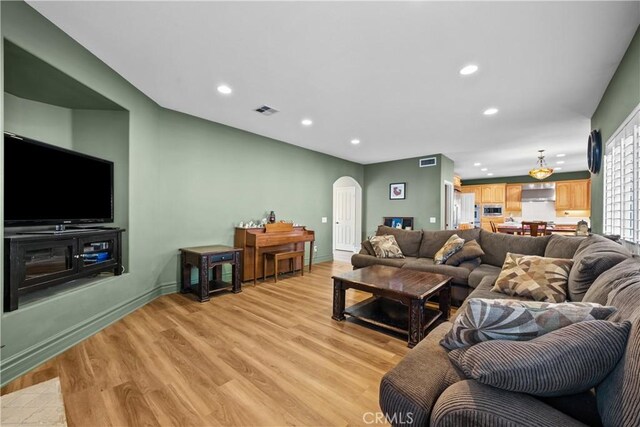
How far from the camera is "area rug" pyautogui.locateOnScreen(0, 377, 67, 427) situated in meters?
1.44

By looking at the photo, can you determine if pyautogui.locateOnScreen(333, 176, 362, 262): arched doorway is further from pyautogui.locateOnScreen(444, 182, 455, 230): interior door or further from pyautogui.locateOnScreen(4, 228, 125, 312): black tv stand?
pyautogui.locateOnScreen(4, 228, 125, 312): black tv stand

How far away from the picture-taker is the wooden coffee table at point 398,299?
227 centimetres

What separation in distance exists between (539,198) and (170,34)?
406 inches

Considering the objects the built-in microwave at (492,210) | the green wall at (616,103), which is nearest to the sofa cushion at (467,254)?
the green wall at (616,103)

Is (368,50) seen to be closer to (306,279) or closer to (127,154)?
(127,154)

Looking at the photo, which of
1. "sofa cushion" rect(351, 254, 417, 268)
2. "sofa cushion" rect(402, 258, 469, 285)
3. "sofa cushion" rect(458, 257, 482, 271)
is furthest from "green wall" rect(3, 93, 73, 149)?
"sofa cushion" rect(458, 257, 482, 271)

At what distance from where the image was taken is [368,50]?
2.21 m

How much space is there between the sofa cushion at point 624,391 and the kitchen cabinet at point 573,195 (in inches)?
389

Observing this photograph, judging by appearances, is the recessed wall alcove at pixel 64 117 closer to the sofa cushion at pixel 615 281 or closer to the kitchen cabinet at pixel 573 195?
the sofa cushion at pixel 615 281

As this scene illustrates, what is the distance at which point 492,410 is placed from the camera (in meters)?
0.74

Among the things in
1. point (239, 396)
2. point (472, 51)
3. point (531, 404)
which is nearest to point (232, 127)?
point (472, 51)

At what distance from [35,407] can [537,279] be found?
12.0ft

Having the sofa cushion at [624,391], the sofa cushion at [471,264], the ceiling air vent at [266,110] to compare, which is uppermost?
the ceiling air vent at [266,110]

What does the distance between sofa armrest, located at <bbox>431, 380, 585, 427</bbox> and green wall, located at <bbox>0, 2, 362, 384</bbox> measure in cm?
269
